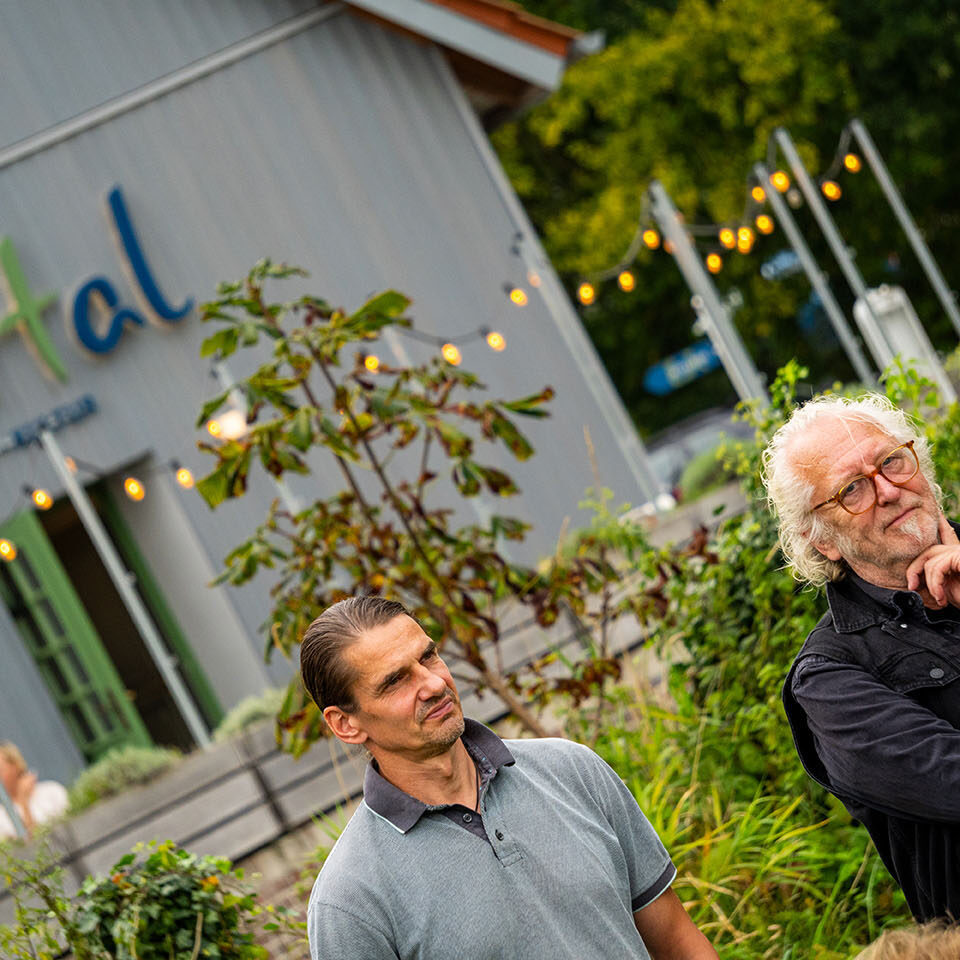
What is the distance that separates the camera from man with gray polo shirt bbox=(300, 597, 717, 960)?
7.63ft

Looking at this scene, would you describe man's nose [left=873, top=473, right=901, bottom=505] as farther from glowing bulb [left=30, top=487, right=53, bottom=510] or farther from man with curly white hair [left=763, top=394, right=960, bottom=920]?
glowing bulb [left=30, top=487, right=53, bottom=510]

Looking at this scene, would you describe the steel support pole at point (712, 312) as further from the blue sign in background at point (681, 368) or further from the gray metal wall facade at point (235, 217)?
the blue sign in background at point (681, 368)

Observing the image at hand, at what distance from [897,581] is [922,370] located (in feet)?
28.6

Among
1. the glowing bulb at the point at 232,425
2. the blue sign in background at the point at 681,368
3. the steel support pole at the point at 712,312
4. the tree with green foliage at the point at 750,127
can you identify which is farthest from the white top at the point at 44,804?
the blue sign in background at the point at 681,368

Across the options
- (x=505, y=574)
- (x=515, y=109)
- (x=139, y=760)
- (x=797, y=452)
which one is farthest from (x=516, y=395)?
(x=797, y=452)

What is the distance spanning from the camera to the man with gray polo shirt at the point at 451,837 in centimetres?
232

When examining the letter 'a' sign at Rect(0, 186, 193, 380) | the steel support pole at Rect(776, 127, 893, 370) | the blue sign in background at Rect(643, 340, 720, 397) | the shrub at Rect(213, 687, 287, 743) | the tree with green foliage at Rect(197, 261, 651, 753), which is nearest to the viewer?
the tree with green foliage at Rect(197, 261, 651, 753)

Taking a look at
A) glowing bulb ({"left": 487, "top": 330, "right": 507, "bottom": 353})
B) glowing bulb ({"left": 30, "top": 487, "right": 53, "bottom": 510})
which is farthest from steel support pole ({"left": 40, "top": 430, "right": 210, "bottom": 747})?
glowing bulb ({"left": 487, "top": 330, "right": 507, "bottom": 353})

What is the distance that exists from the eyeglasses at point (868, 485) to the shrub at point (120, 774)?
6029 mm

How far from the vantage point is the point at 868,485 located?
107 inches

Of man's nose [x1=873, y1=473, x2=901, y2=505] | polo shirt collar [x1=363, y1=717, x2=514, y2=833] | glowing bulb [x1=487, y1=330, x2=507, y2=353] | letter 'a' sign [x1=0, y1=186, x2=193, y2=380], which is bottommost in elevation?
polo shirt collar [x1=363, y1=717, x2=514, y2=833]

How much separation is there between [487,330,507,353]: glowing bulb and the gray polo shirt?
9394 millimetres

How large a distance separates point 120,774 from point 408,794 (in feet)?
19.8

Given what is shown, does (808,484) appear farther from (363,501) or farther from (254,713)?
(254,713)
